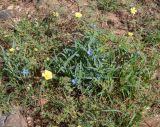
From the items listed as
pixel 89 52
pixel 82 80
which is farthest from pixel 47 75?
pixel 89 52

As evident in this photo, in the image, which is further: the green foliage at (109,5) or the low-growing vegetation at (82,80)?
the green foliage at (109,5)

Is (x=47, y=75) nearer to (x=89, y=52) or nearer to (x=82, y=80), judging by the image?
(x=82, y=80)

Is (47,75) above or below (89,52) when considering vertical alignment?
below

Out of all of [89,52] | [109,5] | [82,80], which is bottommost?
[82,80]

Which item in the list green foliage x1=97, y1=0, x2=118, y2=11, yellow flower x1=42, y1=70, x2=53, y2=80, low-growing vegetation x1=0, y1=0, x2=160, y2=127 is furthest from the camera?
green foliage x1=97, y1=0, x2=118, y2=11

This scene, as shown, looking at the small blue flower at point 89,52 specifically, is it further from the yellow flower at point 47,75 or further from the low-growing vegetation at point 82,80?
the yellow flower at point 47,75

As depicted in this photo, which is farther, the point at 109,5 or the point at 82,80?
the point at 109,5

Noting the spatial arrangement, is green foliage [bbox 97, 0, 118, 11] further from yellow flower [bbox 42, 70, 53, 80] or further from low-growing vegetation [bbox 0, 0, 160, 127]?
yellow flower [bbox 42, 70, 53, 80]

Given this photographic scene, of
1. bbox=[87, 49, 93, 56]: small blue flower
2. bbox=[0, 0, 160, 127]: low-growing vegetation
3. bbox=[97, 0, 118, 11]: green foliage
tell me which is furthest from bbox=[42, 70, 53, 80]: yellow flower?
bbox=[97, 0, 118, 11]: green foliage

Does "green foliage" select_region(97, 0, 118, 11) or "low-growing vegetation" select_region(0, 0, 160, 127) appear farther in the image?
"green foliage" select_region(97, 0, 118, 11)

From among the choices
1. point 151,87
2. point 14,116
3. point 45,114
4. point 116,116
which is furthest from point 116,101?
point 14,116


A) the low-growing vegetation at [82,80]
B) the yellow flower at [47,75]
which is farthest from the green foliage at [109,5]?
the yellow flower at [47,75]
